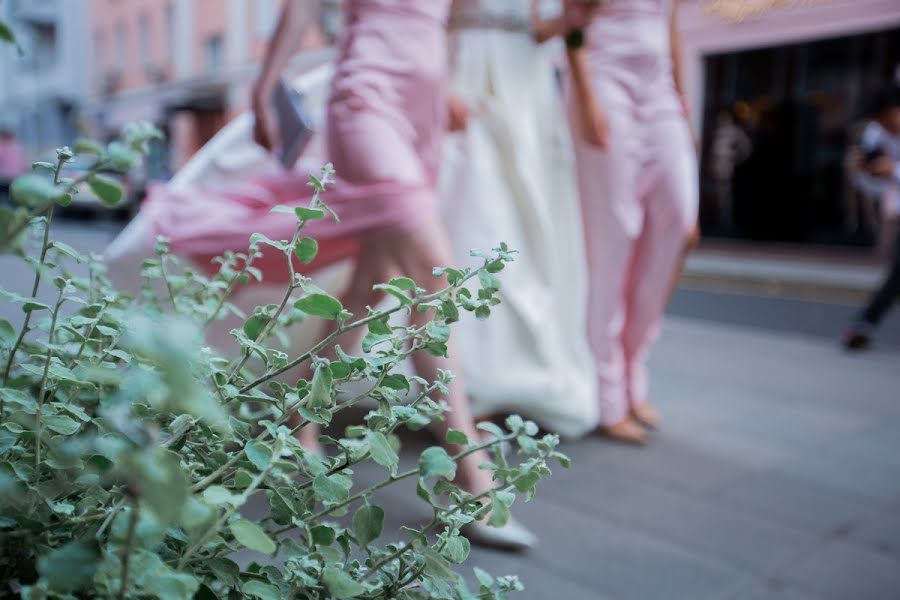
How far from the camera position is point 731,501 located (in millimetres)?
2424

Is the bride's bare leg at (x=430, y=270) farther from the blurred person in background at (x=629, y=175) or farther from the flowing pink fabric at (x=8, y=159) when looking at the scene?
the flowing pink fabric at (x=8, y=159)

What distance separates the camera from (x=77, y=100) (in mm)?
29734

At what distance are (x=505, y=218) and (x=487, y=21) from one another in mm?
632

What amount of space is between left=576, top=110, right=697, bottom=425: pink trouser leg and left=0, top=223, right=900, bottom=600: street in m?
Answer: 0.31

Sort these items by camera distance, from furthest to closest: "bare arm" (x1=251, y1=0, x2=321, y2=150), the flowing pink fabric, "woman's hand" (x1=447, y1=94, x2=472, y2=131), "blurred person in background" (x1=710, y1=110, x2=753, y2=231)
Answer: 1. the flowing pink fabric
2. "blurred person in background" (x1=710, y1=110, x2=753, y2=231)
3. "woman's hand" (x1=447, y1=94, x2=472, y2=131)
4. "bare arm" (x1=251, y1=0, x2=321, y2=150)

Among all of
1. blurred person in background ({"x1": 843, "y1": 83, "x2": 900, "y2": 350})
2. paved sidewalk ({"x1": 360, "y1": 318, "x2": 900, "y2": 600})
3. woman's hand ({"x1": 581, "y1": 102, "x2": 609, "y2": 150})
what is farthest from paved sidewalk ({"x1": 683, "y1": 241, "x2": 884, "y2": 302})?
woman's hand ({"x1": 581, "y1": 102, "x2": 609, "y2": 150})

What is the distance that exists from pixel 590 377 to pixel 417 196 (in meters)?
1.18

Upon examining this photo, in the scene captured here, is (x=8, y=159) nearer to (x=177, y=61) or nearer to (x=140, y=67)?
(x=177, y=61)

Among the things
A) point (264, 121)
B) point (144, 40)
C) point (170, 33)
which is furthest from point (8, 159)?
point (264, 121)

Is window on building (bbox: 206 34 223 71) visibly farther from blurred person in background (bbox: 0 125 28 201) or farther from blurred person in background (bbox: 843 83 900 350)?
blurred person in background (bbox: 843 83 900 350)

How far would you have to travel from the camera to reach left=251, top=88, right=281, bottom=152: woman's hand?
241cm

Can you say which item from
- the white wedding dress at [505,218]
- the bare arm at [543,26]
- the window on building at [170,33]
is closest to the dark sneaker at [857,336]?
the white wedding dress at [505,218]

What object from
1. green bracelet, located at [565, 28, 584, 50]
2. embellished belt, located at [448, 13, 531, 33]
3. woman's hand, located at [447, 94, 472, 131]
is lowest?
woman's hand, located at [447, 94, 472, 131]

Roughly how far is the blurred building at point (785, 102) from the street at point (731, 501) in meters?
8.94
